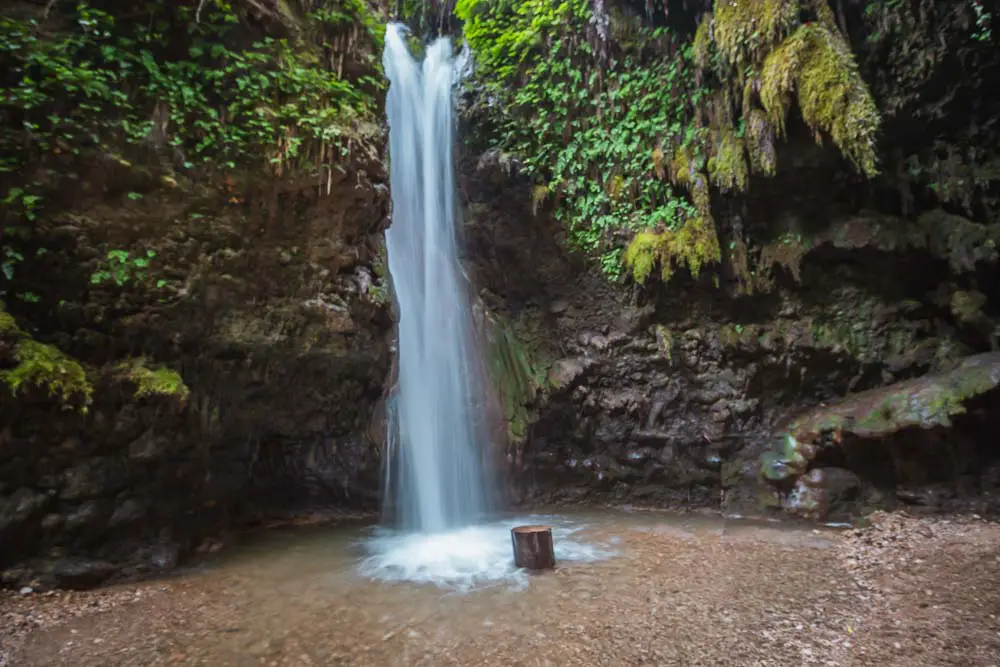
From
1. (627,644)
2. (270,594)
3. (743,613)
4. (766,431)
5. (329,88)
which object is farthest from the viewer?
(766,431)

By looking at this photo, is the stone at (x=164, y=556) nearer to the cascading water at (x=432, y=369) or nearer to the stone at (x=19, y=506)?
the stone at (x=19, y=506)

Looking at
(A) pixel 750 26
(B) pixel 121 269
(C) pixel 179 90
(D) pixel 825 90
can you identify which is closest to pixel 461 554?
(B) pixel 121 269

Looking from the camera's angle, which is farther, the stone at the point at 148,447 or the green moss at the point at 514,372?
the green moss at the point at 514,372

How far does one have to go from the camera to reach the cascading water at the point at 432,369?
718 cm

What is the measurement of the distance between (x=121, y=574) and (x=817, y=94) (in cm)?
1004

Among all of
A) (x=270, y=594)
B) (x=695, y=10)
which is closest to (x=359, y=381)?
(x=270, y=594)

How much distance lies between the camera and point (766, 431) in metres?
8.75

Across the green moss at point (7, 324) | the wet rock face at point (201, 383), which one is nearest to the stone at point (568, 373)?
the wet rock face at point (201, 383)

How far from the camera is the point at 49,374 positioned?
4938 millimetres

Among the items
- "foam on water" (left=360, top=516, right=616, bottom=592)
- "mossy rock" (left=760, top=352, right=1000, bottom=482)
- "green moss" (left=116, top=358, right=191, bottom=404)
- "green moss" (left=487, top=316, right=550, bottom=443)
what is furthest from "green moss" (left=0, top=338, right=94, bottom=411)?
"mossy rock" (left=760, top=352, right=1000, bottom=482)

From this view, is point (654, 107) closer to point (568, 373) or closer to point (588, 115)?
point (588, 115)

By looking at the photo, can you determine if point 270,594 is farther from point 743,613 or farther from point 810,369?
point 810,369

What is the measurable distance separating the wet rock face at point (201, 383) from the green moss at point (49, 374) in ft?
0.69

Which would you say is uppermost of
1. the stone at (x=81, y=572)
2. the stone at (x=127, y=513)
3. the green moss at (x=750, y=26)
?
the green moss at (x=750, y=26)
